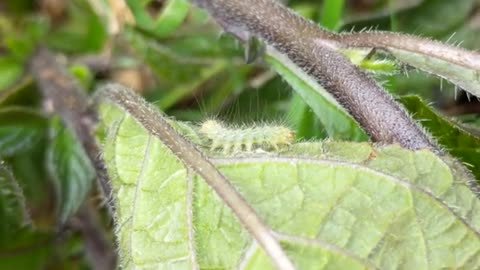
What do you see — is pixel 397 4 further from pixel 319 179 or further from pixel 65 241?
pixel 319 179

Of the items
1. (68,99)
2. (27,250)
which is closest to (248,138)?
(68,99)

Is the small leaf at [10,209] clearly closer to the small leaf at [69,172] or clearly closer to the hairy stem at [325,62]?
the small leaf at [69,172]

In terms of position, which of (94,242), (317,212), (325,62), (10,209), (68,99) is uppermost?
(325,62)

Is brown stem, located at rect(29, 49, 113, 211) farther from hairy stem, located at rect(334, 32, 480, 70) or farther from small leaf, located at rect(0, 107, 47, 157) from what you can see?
hairy stem, located at rect(334, 32, 480, 70)

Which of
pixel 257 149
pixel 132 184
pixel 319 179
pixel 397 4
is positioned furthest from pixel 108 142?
pixel 397 4

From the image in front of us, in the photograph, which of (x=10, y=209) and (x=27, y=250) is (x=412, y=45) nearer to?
(x=10, y=209)

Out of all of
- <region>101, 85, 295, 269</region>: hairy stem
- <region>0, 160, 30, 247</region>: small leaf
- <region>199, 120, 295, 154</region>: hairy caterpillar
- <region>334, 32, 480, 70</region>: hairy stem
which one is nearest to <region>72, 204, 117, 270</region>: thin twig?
<region>0, 160, 30, 247</region>: small leaf

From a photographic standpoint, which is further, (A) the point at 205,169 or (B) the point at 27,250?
(B) the point at 27,250

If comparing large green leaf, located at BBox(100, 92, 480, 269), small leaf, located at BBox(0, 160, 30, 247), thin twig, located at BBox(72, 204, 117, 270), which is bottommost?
thin twig, located at BBox(72, 204, 117, 270)
